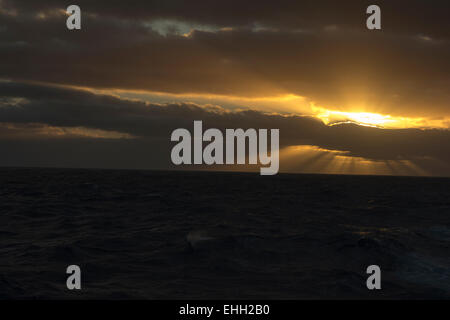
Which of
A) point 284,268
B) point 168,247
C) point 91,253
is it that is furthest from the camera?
point 168,247

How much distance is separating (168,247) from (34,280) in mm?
6889

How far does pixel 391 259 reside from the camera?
18000 millimetres

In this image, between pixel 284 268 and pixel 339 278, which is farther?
pixel 284 268

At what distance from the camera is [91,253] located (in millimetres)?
17344

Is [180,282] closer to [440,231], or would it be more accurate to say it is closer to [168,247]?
[168,247]

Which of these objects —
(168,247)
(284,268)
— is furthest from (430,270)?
(168,247)

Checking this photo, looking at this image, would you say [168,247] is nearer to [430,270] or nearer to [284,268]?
[284,268]

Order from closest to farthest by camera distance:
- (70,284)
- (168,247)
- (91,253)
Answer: (70,284) → (91,253) → (168,247)
